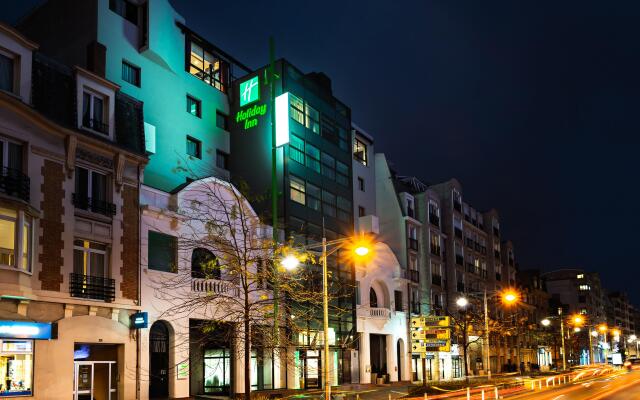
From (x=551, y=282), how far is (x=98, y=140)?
153051 millimetres

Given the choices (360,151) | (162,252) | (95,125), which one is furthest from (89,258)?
(360,151)

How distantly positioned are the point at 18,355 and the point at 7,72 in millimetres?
10702

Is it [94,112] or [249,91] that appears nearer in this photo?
[94,112]

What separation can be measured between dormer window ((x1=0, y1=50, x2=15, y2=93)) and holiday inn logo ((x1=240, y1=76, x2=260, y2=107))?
19894 millimetres

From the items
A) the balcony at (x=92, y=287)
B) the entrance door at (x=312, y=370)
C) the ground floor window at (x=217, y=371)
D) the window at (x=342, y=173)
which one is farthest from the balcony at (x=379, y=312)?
the balcony at (x=92, y=287)

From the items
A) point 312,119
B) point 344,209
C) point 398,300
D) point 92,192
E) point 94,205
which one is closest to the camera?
point 94,205

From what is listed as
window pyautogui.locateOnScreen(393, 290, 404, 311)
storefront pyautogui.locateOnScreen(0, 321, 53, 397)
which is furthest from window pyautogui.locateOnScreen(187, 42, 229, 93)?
window pyautogui.locateOnScreen(393, 290, 404, 311)

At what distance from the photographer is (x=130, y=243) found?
29141 mm

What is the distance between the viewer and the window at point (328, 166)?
47094mm

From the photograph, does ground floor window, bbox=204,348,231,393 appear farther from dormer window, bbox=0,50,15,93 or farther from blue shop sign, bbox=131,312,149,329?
dormer window, bbox=0,50,15,93

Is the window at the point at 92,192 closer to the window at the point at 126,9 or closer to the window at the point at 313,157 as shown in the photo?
the window at the point at 126,9

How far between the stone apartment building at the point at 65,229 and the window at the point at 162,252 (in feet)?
4.98

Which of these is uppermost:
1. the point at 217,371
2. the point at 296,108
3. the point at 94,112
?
the point at 296,108

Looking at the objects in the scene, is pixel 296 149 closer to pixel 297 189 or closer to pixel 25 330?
pixel 297 189
